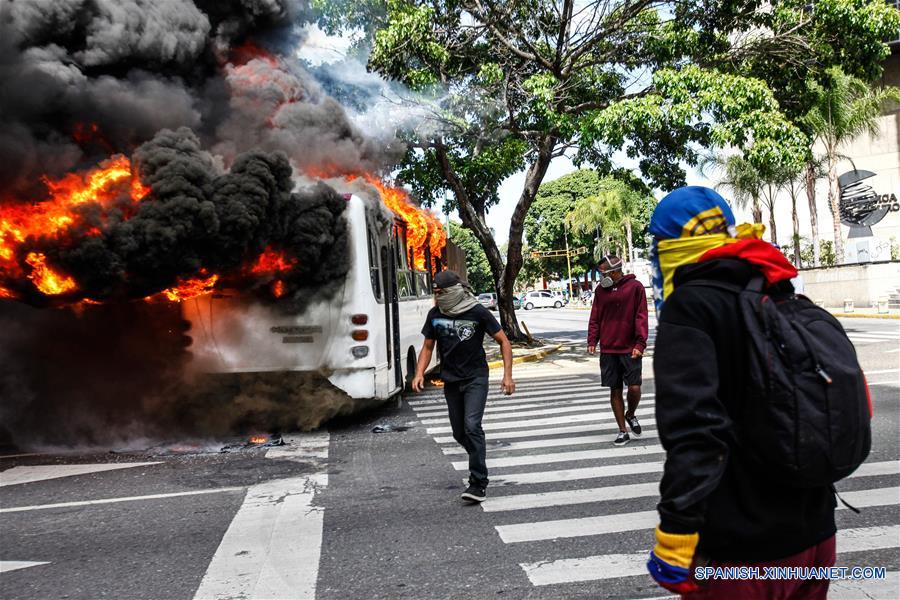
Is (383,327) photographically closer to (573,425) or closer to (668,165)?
(573,425)

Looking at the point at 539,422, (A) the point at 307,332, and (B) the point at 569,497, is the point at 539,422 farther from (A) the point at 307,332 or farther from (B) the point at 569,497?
(B) the point at 569,497

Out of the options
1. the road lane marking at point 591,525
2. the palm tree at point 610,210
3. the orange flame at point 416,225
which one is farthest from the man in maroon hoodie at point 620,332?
the palm tree at point 610,210

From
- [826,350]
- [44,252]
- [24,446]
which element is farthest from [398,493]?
[24,446]

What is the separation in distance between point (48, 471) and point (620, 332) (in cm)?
570

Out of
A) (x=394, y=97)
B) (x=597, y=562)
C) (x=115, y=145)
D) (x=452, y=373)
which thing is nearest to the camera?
(x=597, y=562)

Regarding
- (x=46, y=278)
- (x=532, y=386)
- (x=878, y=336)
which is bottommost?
(x=878, y=336)

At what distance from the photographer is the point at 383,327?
930 cm

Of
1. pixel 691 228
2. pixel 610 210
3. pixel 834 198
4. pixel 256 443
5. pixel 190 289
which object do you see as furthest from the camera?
pixel 610 210

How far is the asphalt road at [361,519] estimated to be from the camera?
423 centimetres

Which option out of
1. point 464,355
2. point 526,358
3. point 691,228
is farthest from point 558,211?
point 691,228

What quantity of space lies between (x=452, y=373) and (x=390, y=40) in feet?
31.1

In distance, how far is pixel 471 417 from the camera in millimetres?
5871

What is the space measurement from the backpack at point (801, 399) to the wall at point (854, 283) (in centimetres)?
2859

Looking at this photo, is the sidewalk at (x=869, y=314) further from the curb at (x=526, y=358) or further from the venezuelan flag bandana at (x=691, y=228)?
the venezuelan flag bandana at (x=691, y=228)
